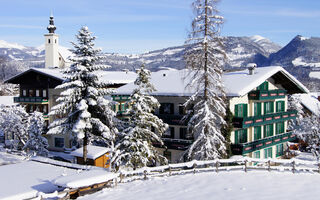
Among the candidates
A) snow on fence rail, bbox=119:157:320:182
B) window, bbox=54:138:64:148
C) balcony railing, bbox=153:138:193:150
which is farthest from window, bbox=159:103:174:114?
window, bbox=54:138:64:148

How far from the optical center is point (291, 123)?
196 ft

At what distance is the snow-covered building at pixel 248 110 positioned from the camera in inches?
1196

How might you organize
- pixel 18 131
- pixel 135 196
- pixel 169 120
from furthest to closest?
pixel 18 131 < pixel 169 120 < pixel 135 196

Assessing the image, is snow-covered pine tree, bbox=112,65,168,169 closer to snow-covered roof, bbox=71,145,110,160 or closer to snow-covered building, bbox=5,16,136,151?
snow-covered roof, bbox=71,145,110,160

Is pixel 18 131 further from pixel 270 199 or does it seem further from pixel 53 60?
pixel 53 60

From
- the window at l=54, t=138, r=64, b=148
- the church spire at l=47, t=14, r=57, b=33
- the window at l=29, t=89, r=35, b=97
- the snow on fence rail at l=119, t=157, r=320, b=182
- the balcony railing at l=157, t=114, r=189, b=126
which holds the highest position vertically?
the church spire at l=47, t=14, r=57, b=33

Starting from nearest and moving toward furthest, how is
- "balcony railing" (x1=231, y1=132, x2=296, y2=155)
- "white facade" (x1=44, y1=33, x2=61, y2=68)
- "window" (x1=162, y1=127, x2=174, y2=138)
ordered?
"balcony railing" (x1=231, y1=132, x2=296, y2=155)
"window" (x1=162, y1=127, x2=174, y2=138)
"white facade" (x1=44, y1=33, x2=61, y2=68)

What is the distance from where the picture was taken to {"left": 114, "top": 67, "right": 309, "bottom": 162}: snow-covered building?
3038 cm

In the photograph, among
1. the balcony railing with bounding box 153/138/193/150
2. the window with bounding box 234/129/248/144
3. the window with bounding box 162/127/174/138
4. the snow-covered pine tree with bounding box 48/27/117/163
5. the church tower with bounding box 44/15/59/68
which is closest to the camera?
the snow-covered pine tree with bounding box 48/27/117/163

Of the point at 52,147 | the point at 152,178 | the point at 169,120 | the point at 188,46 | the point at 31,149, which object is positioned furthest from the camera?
the point at 52,147

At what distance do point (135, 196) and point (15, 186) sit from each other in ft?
30.5

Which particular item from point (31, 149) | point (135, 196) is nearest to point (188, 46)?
point (135, 196)

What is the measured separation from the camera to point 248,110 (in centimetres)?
3281

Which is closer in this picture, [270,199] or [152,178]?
[270,199]
